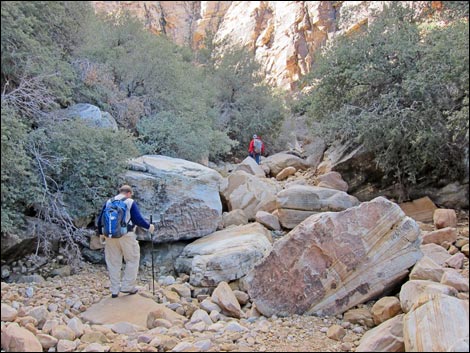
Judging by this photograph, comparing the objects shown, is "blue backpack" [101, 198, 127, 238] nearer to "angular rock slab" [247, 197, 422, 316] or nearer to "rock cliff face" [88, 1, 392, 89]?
"angular rock slab" [247, 197, 422, 316]

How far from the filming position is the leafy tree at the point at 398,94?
27.9ft

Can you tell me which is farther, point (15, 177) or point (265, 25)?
point (265, 25)

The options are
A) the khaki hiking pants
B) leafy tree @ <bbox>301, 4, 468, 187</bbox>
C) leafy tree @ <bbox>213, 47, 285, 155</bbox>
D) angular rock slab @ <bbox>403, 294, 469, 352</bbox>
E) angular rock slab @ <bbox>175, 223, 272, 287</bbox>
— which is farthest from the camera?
leafy tree @ <bbox>213, 47, 285, 155</bbox>

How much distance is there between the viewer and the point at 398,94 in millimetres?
9812

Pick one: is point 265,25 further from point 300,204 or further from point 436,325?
point 436,325

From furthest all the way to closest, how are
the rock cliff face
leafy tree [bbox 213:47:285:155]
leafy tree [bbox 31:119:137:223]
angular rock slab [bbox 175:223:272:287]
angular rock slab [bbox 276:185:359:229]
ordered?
the rock cliff face
leafy tree [bbox 213:47:285:155]
angular rock slab [bbox 276:185:359:229]
leafy tree [bbox 31:119:137:223]
angular rock slab [bbox 175:223:272:287]

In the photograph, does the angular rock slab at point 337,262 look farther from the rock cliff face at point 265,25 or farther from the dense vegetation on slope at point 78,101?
the rock cliff face at point 265,25

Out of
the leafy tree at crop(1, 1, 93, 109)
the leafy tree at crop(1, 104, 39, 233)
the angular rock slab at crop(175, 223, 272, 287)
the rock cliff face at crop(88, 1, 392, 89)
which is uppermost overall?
the rock cliff face at crop(88, 1, 392, 89)

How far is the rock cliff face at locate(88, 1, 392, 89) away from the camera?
3306cm

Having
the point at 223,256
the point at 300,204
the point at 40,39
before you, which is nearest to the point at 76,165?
the point at 40,39

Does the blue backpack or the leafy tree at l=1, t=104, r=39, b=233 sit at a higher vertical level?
the leafy tree at l=1, t=104, r=39, b=233

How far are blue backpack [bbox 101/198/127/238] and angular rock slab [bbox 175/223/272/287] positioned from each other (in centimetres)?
156

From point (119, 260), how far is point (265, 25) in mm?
36620

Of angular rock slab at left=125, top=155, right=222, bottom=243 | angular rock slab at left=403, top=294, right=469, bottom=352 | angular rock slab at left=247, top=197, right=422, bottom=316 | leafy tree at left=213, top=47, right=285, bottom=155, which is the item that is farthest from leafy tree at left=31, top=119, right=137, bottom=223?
leafy tree at left=213, top=47, right=285, bottom=155
